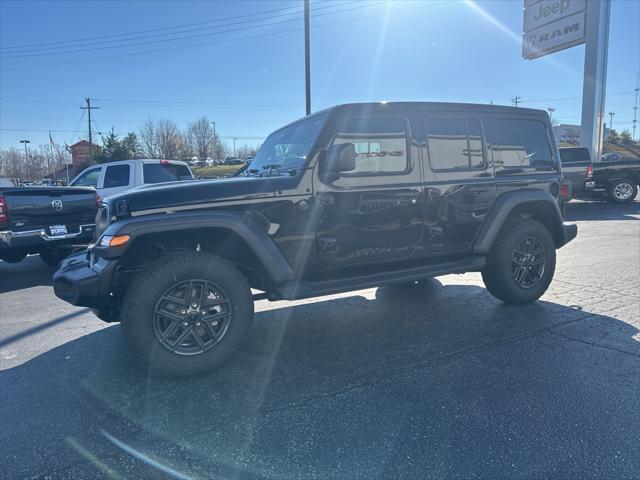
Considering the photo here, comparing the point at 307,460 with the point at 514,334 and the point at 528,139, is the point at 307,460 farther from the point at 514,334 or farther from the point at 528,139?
the point at 528,139

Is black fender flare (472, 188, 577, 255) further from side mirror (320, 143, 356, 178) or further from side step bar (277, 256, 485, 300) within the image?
side mirror (320, 143, 356, 178)

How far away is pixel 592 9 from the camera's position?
1788 cm

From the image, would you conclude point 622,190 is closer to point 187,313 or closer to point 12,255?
point 187,313

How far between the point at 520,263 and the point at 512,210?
0.58 meters

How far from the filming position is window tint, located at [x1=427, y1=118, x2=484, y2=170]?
434 cm

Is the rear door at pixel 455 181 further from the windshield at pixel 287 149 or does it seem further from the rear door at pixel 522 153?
the windshield at pixel 287 149

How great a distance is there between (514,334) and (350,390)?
184 centimetres

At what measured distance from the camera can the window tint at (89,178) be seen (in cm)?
1033

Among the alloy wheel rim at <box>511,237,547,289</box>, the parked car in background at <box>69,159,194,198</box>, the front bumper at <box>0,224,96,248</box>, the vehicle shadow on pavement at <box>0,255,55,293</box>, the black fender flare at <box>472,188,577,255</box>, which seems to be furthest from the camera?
the parked car in background at <box>69,159,194,198</box>

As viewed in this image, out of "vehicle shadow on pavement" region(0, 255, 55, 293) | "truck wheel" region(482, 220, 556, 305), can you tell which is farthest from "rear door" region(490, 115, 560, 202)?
"vehicle shadow on pavement" region(0, 255, 55, 293)

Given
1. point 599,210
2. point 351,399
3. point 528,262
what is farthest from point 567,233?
point 599,210

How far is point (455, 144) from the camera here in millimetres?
4473

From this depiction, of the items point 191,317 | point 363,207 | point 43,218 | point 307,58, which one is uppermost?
point 307,58

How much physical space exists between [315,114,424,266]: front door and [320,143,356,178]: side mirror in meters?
0.20
